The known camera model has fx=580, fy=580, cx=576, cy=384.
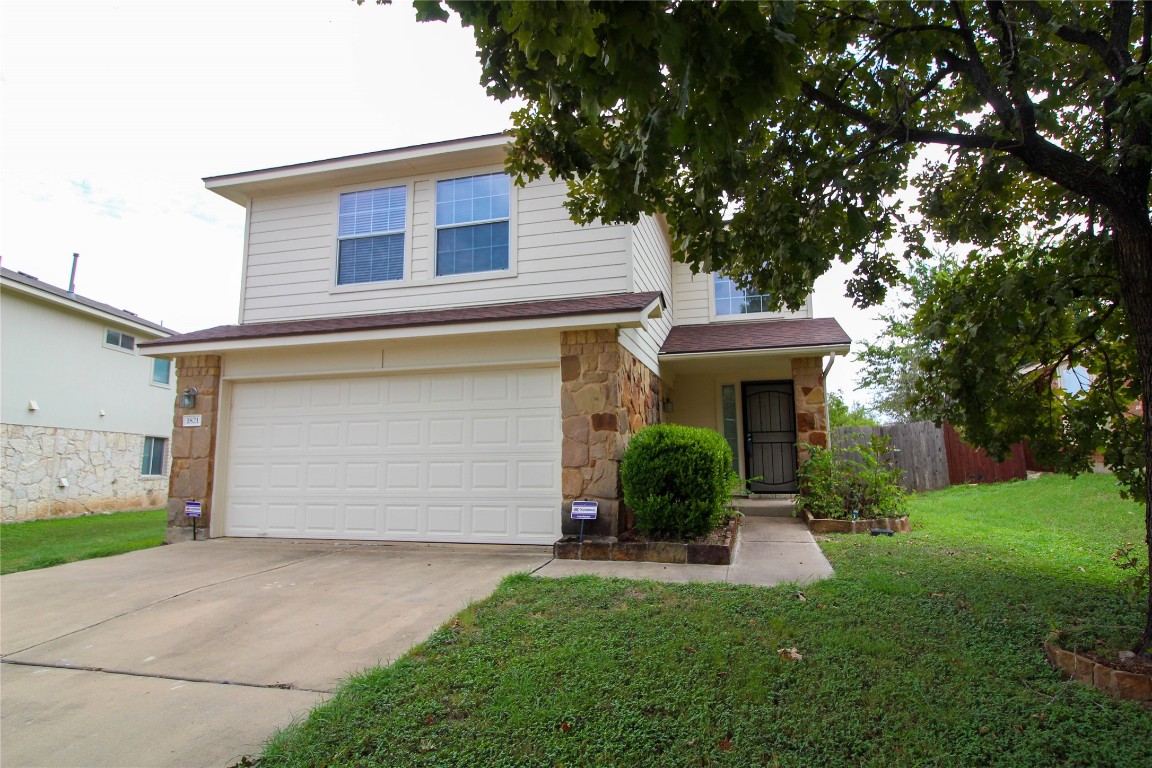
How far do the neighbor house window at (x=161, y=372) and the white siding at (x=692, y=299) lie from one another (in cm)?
1423

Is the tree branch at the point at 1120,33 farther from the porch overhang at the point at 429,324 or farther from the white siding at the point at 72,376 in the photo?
the white siding at the point at 72,376

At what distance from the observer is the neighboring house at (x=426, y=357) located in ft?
22.1

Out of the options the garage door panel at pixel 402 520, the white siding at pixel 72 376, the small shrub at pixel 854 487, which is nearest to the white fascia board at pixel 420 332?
the garage door panel at pixel 402 520

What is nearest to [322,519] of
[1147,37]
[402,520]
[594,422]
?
[402,520]

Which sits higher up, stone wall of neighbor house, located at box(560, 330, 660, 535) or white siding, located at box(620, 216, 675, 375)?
white siding, located at box(620, 216, 675, 375)

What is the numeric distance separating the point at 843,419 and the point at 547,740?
1267cm

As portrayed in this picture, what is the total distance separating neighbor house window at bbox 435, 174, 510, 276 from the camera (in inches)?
306

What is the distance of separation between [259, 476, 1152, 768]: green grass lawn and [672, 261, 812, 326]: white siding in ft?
22.0

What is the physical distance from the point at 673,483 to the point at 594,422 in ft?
3.74

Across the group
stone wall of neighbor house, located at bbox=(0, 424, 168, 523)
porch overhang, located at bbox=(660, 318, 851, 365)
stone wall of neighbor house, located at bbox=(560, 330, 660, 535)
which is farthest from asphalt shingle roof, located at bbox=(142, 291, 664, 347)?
stone wall of neighbor house, located at bbox=(0, 424, 168, 523)

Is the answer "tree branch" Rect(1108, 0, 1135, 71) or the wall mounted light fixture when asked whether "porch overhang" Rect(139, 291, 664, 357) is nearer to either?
the wall mounted light fixture

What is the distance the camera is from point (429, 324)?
6.77m

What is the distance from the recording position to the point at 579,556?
19.3ft

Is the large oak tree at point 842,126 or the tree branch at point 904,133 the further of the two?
the tree branch at point 904,133
